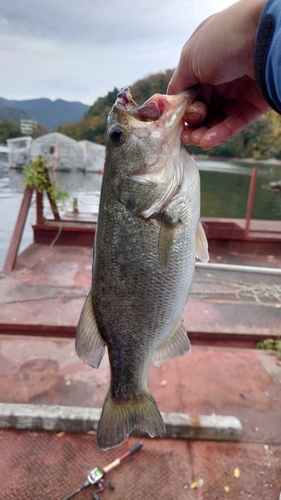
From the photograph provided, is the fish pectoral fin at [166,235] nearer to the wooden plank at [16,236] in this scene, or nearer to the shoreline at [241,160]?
the wooden plank at [16,236]

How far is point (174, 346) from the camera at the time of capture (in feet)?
6.28

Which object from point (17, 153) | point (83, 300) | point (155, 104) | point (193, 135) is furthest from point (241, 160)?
point (155, 104)

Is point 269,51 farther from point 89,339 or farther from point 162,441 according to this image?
point 162,441

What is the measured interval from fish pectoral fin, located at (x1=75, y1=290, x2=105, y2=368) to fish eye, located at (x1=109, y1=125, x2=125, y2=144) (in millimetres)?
749

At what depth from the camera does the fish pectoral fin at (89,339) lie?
5.79 ft

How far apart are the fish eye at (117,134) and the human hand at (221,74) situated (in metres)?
0.34

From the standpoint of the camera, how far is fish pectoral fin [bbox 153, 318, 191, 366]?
1.90 meters

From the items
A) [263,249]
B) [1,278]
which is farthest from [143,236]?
[263,249]

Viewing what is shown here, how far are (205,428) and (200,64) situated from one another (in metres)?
2.88

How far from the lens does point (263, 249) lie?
880 cm

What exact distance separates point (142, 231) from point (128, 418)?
39.8 inches

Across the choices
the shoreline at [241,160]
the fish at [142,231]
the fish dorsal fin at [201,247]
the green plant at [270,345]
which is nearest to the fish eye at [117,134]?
the fish at [142,231]

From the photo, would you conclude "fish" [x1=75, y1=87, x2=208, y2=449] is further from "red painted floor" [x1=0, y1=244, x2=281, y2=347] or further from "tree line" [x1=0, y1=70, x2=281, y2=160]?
"tree line" [x1=0, y1=70, x2=281, y2=160]

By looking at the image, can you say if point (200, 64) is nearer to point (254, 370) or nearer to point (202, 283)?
point (254, 370)
